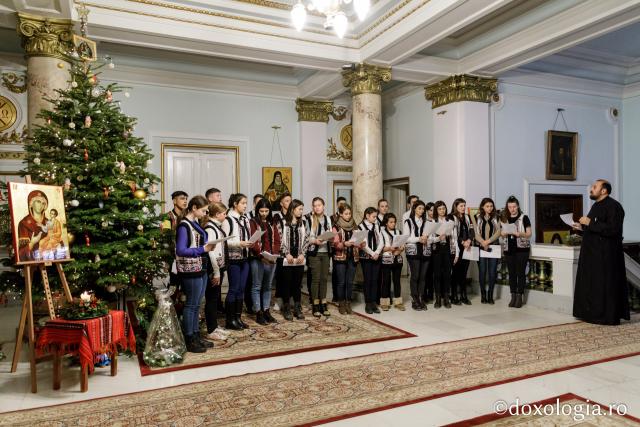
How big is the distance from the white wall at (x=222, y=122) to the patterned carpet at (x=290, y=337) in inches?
201

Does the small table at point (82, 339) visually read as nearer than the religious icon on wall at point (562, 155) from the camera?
Yes

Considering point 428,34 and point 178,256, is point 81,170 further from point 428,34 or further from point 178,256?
point 428,34

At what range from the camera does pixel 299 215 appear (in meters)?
6.43

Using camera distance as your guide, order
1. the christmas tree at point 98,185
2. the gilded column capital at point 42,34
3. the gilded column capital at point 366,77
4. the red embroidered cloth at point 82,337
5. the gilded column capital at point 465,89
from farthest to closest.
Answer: the gilded column capital at point 465,89 < the gilded column capital at point 366,77 < the gilded column capital at point 42,34 < the christmas tree at point 98,185 < the red embroidered cloth at point 82,337

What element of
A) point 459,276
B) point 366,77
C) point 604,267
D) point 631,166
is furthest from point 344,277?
point 631,166

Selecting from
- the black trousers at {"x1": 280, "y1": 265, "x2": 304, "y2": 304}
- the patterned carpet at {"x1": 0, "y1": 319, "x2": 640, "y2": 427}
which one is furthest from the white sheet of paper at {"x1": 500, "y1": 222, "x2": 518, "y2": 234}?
the black trousers at {"x1": 280, "y1": 265, "x2": 304, "y2": 304}

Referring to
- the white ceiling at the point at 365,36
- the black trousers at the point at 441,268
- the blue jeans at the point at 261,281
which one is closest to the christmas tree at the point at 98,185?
the blue jeans at the point at 261,281

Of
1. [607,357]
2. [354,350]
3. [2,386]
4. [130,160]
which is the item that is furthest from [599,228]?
[2,386]

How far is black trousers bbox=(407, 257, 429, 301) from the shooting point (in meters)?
7.39

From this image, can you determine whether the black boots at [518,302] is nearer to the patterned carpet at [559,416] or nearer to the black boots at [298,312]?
the black boots at [298,312]

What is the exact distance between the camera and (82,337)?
155 inches

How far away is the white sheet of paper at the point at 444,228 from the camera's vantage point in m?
7.27

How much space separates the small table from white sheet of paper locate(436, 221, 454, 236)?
15.8ft

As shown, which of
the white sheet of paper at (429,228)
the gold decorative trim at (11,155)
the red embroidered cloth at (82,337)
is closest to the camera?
the red embroidered cloth at (82,337)
